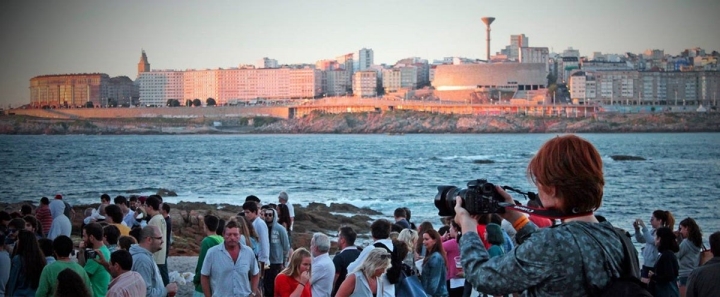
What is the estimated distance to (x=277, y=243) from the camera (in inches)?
357

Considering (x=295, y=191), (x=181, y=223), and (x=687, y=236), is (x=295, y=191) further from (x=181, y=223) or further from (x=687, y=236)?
(x=687, y=236)

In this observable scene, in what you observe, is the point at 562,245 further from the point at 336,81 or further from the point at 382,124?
the point at 336,81

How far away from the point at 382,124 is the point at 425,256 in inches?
5526

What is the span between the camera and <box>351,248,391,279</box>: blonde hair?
549 centimetres

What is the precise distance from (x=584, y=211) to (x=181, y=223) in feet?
54.6

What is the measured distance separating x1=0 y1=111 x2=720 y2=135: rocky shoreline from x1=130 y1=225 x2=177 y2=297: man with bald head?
5022 inches

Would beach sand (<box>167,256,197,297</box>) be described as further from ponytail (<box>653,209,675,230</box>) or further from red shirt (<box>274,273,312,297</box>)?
ponytail (<box>653,209,675,230</box>)

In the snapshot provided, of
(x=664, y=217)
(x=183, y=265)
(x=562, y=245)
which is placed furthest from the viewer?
(x=183, y=265)

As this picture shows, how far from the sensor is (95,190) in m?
47.2

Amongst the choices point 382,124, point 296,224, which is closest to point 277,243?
point 296,224

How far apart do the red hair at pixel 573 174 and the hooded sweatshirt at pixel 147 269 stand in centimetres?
378

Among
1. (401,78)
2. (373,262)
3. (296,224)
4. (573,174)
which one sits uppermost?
(401,78)

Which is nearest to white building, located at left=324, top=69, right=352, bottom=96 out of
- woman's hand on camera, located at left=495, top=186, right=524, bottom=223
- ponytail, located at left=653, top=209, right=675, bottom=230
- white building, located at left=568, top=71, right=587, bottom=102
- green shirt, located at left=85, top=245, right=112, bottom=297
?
white building, located at left=568, top=71, right=587, bottom=102

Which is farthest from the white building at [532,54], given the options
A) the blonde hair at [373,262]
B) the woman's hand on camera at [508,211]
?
the woman's hand on camera at [508,211]
